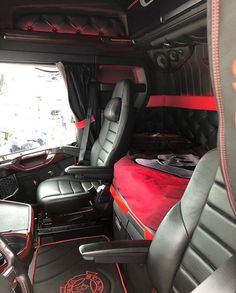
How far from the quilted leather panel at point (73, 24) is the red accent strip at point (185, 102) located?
73 cm

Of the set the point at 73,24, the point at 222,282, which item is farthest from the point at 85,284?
the point at 73,24

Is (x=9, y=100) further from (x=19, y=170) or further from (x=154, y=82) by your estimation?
(x=154, y=82)

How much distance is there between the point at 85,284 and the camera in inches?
64.1

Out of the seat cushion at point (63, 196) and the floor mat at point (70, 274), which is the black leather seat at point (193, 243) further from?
the seat cushion at point (63, 196)

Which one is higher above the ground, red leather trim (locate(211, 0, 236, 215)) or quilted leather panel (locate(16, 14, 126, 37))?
quilted leather panel (locate(16, 14, 126, 37))

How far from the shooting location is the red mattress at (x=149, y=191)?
146cm

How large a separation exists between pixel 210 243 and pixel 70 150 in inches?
85.5

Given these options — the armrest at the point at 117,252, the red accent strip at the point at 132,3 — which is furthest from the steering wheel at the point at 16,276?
the red accent strip at the point at 132,3

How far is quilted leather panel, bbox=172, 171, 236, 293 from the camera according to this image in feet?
2.74

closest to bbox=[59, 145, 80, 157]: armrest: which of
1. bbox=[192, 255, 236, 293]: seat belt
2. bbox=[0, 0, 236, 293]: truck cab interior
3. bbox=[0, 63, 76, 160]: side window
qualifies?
bbox=[0, 0, 236, 293]: truck cab interior

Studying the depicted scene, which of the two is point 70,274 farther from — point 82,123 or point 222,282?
point 82,123

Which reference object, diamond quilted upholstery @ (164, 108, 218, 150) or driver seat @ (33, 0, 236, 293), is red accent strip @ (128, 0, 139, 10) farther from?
driver seat @ (33, 0, 236, 293)

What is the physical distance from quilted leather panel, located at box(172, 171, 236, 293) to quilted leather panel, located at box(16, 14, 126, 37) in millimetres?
2229

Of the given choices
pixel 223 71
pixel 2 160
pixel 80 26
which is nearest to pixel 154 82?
pixel 80 26
